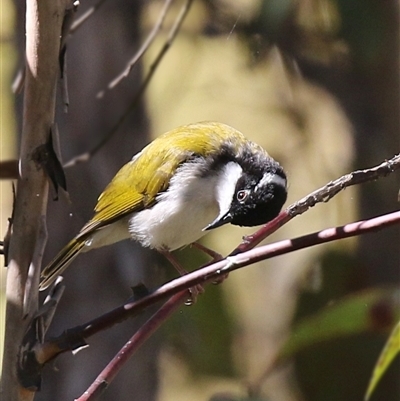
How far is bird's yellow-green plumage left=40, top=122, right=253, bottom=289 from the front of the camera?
5.43 ft

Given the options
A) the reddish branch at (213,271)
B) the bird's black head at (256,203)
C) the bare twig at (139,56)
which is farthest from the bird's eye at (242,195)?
the reddish branch at (213,271)

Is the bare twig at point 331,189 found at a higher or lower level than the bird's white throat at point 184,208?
higher

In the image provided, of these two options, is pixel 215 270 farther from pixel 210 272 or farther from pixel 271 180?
pixel 271 180

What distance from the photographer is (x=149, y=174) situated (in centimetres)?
171

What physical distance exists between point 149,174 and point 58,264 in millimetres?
328

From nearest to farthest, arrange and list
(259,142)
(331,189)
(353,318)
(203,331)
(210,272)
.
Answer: (210,272) < (331,189) < (353,318) < (203,331) < (259,142)

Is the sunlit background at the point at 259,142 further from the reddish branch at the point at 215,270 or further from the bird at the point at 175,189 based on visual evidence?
the reddish branch at the point at 215,270

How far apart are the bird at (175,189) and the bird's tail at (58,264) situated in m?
0.01

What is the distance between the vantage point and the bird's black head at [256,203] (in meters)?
1.48

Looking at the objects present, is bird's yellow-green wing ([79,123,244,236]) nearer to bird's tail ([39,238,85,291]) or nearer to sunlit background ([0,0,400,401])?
bird's tail ([39,238,85,291])

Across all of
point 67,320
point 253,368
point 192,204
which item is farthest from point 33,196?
point 253,368

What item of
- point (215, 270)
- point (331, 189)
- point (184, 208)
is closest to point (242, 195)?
point (184, 208)

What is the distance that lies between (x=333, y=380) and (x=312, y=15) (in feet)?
3.90

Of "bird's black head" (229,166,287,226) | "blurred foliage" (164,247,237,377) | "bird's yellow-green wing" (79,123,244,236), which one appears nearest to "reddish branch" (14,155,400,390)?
"bird's black head" (229,166,287,226)
